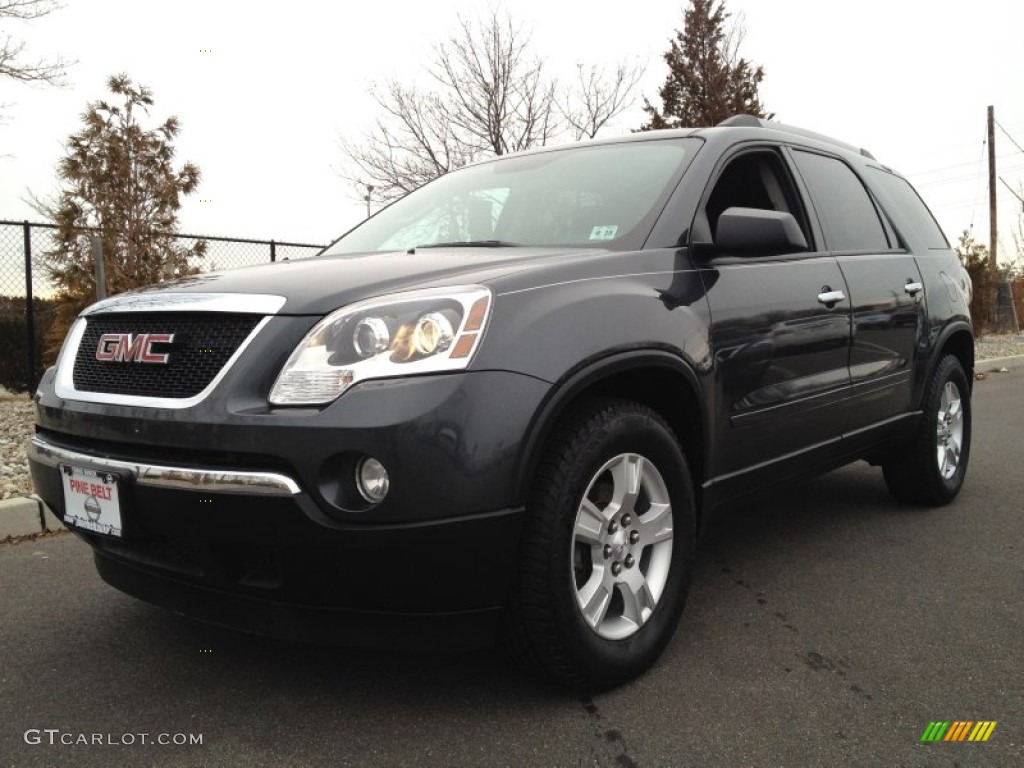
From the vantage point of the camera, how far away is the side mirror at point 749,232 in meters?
2.74

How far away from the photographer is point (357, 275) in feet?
7.69

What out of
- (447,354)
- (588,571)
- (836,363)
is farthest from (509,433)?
(836,363)

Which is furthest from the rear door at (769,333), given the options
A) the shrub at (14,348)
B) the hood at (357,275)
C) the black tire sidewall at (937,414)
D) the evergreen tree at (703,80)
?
the evergreen tree at (703,80)

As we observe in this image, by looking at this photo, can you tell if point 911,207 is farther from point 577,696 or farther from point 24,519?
point 24,519

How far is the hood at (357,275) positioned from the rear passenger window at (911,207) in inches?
97.3

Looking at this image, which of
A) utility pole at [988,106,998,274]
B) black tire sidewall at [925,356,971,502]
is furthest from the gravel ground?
utility pole at [988,106,998,274]

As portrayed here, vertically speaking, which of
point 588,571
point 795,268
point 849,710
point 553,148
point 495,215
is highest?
point 553,148

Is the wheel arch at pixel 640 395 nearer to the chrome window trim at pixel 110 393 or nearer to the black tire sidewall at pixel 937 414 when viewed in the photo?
the chrome window trim at pixel 110 393

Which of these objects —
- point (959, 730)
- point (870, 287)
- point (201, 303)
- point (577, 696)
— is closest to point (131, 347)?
point (201, 303)

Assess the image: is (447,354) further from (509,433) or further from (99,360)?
(99,360)

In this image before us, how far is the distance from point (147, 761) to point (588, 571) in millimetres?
1199

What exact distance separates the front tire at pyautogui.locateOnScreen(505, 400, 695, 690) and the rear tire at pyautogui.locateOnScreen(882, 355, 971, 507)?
218 cm

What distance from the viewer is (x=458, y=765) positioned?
79.2 inches

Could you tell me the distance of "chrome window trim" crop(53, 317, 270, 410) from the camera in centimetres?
207
